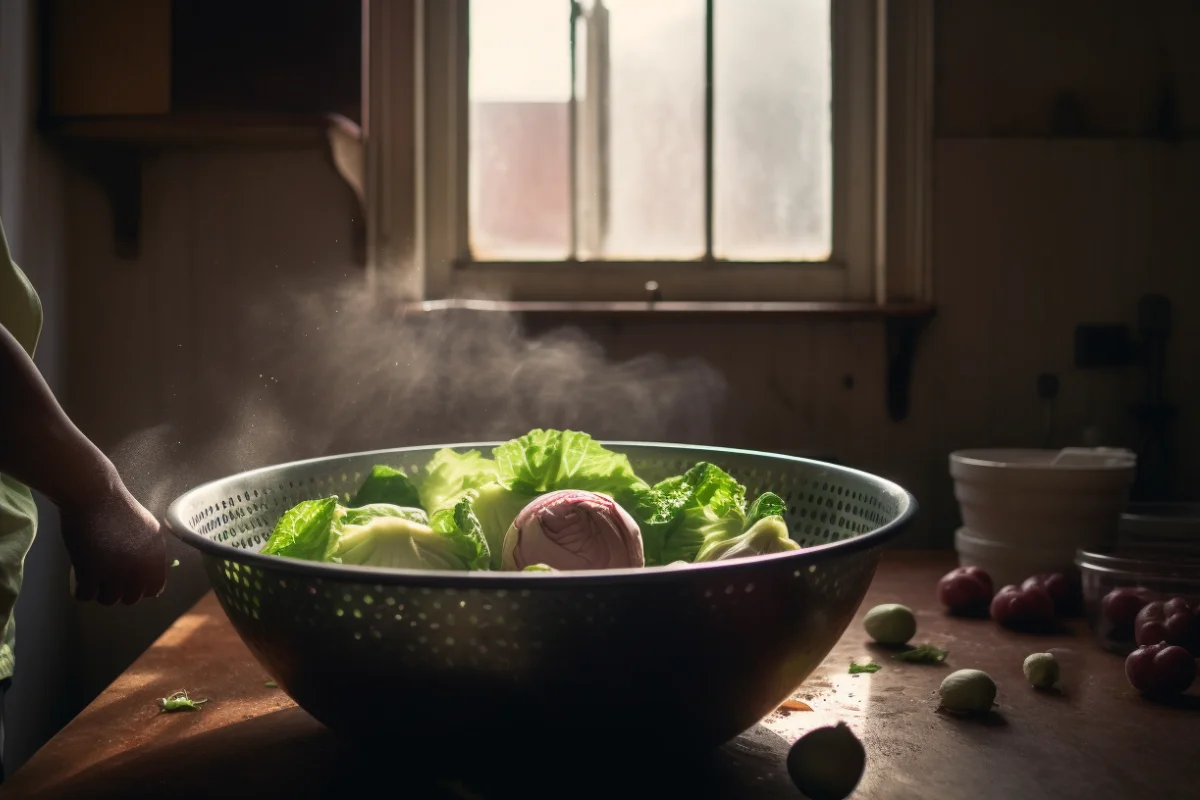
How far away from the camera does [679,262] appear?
1942mm

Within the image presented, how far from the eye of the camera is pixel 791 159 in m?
1.97

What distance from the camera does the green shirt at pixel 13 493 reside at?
97 centimetres

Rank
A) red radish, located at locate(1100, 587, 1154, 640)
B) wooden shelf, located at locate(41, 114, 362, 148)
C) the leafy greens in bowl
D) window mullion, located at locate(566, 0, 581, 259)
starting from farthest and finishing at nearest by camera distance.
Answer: window mullion, located at locate(566, 0, 581, 259)
wooden shelf, located at locate(41, 114, 362, 148)
red radish, located at locate(1100, 587, 1154, 640)
the leafy greens in bowl

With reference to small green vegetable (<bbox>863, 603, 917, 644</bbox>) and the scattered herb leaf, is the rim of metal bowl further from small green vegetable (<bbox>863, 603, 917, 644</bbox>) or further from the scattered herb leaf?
small green vegetable (<bbox>863, 603, 917, 644</bbox>)

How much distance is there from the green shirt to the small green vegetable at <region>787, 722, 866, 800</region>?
760mm

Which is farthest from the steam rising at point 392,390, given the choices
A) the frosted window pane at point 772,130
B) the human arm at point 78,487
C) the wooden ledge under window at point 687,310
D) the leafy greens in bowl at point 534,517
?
the human arm at point 78,487

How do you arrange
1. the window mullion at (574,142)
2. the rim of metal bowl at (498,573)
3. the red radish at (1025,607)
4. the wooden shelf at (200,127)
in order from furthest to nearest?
the window mullion at (574,142), the wooden shelf at (200,127), the red radish at (1025,607), the rim of metal bowl at (498,573)

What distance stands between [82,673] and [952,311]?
1.68 meters

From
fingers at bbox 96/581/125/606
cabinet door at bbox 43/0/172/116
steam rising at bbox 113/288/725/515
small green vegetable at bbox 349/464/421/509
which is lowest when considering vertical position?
fingers at bbox 96/581/125/606

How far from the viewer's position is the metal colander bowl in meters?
0.62

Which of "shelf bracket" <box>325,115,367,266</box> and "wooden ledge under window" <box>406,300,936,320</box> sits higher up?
"shelf bracket" <box>325,115,367,266</box>

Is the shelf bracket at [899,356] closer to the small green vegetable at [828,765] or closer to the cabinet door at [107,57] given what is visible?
the small green vegetable at [828,765]

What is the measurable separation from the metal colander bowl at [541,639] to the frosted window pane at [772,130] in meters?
1.32

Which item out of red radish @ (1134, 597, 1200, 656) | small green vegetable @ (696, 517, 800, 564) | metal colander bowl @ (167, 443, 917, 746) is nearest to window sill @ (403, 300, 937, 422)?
red radish @ (1134, 597, 1200, 656)
